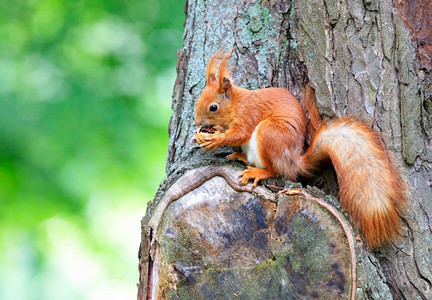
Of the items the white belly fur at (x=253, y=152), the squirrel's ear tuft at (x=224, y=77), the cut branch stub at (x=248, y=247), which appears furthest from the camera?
the squirrel's ear tuft at (x=224, y=77)

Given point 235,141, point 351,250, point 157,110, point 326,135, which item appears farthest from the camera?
point 157,110

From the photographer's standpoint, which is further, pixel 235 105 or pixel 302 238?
pixel 235 105

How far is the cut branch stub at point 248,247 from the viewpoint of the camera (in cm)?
133

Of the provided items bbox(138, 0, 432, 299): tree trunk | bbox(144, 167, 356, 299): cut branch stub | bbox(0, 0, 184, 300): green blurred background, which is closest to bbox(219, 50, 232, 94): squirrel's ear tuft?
bbox(138, 0, 432, 299): tree trunk

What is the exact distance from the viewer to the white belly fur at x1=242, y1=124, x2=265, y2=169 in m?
1.59

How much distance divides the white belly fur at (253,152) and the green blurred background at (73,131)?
1.37 metres

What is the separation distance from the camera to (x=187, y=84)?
1.91 metres

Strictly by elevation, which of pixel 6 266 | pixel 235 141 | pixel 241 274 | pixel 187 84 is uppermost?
pixel 187 84

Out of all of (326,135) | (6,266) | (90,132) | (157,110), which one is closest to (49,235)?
(6,266)

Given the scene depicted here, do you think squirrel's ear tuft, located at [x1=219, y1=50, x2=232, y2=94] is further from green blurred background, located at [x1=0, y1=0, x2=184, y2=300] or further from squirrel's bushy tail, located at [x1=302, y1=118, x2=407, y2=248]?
green blurred background, located at [x1=0, y1=0, x2=184, y2=300]

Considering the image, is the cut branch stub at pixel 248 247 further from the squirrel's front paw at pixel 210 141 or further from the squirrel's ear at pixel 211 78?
the squirrel's ear at pixel 211 78

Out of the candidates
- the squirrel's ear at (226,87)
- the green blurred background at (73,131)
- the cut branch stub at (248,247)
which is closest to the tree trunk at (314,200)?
the cut branch stub at (248,247)

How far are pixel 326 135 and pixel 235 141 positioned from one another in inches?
11.4

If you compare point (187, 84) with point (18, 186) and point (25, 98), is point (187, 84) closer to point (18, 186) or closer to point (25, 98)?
point (25, 98)
